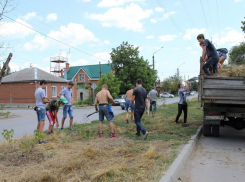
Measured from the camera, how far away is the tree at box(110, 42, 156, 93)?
3547cm

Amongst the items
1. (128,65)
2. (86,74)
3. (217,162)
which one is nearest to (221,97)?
(217,162)

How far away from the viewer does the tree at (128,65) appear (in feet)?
116

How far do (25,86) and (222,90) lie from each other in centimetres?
3265

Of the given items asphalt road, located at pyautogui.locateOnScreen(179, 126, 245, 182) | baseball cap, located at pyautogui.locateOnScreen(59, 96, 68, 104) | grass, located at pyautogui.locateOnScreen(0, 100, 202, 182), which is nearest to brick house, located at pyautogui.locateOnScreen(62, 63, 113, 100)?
baseball cap, located at pyautogui.locateOnScreen(59, 96, 68, 104)

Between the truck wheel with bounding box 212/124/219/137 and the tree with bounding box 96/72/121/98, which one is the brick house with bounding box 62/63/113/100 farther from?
the truck wheel with bounding box 212/124/219/137

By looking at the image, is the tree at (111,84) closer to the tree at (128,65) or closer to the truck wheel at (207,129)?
the tree at (128,65)

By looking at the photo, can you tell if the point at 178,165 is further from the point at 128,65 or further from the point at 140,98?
the point at 128,65

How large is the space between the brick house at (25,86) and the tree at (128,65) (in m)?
9.70

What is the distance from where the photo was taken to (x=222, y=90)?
22.6 ft

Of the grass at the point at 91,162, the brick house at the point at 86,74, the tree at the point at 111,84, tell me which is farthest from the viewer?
the brick house at the point at 86,74

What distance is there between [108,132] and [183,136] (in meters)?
2.36

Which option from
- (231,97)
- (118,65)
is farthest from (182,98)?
(118,65)

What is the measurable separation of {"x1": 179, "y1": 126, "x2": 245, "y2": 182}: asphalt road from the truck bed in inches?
49.2

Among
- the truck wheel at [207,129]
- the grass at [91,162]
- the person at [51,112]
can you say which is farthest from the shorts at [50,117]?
the truck wheel at [207,129]
